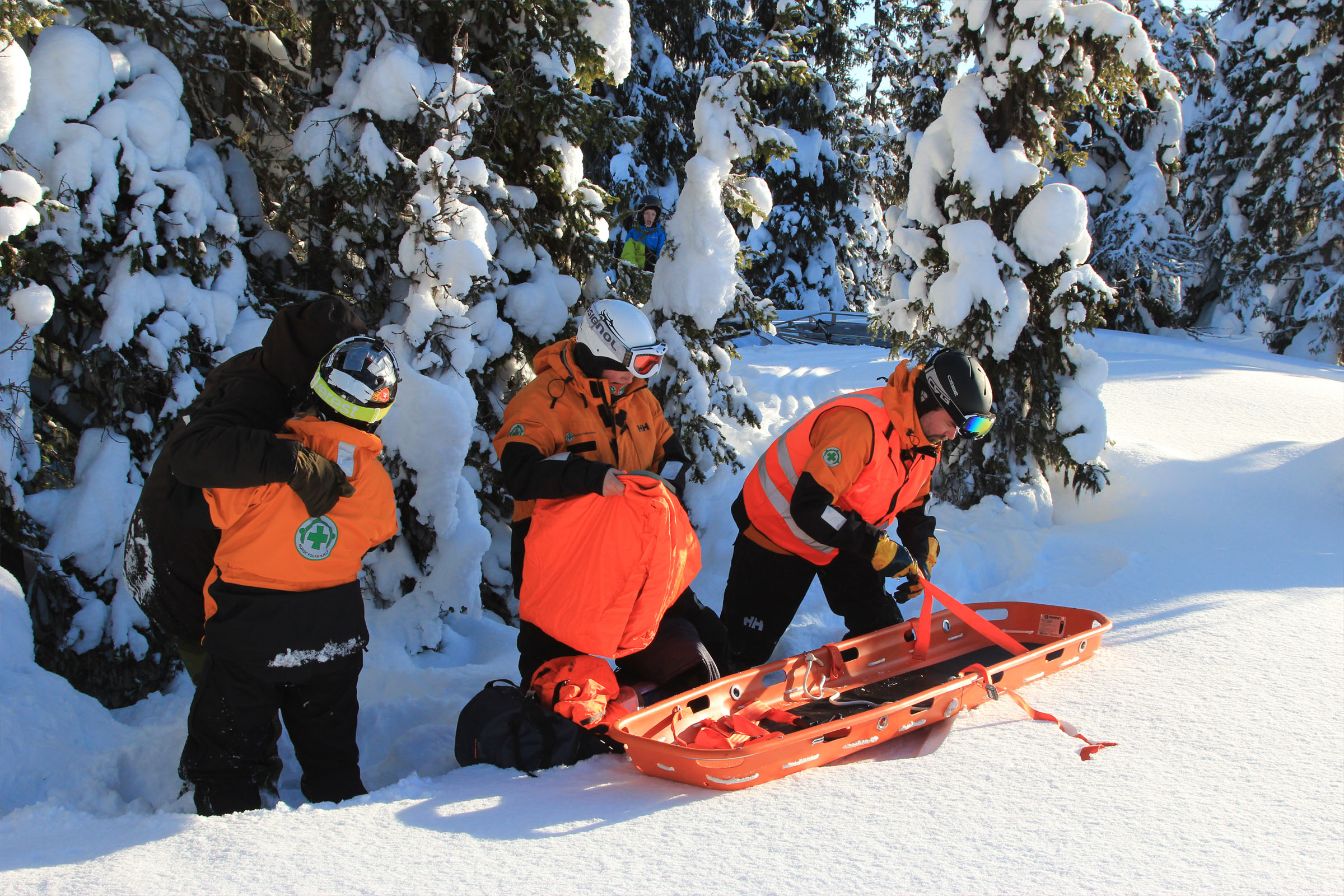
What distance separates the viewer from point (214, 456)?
8.90ft

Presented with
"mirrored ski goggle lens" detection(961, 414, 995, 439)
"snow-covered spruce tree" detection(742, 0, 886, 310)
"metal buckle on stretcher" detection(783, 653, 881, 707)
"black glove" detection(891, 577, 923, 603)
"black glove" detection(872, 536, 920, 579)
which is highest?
"snow-covered spruce tree" detection(742, 0, 886, 310)

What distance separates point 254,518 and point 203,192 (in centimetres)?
260

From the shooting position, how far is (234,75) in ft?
17.8

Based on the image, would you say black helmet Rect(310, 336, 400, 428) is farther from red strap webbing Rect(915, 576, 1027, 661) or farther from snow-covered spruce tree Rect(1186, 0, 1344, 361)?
snow-covered spruce tree Rect(1186, 0, 1344, 361)

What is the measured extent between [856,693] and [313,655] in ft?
8.38

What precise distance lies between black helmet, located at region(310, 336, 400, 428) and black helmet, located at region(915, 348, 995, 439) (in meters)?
2.41

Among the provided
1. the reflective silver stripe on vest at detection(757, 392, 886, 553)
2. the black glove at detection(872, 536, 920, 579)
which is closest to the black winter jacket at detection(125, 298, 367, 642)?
the reflective silver stripe on vest at detection(757, 392, 886, 553)

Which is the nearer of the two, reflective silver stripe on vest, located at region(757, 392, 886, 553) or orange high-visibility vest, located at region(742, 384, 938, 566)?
orange high-visibility vest, located at region(742, 384, 938, 566)

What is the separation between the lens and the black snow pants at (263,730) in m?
3.01

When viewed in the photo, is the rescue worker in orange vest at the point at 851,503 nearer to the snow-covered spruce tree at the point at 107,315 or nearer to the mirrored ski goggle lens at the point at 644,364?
the mirrored ski goggle lens at the point at 644,364

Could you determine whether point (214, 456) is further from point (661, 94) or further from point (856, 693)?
point (661, 94)

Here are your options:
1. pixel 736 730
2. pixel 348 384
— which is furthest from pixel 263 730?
pixel 736 730

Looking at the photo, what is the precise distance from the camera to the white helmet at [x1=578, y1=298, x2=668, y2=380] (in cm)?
361

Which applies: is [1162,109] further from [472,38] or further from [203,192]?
[203,192]
